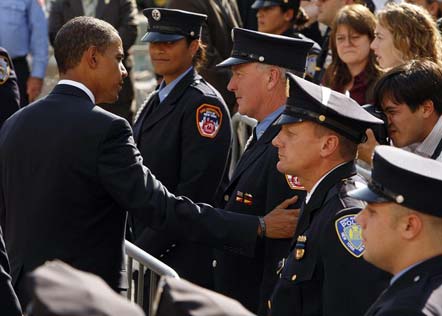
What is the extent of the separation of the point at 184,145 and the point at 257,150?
2.73 ft

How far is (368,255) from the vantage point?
132 inches

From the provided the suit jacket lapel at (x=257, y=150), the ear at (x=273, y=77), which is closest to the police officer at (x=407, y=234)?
the suit jacket lapel at (x=257, y=150)

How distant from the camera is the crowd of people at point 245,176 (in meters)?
3.40

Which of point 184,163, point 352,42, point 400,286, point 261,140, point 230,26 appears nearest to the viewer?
point 400,286

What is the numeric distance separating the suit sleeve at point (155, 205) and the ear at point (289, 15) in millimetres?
3632

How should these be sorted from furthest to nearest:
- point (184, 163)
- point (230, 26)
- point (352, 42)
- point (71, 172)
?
point (230, 26)
point (352, 42)
point (184, 163)
point (71, 172)

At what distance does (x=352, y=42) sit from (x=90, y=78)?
2.69 m

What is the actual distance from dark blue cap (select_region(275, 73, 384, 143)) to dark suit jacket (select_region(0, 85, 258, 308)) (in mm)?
679

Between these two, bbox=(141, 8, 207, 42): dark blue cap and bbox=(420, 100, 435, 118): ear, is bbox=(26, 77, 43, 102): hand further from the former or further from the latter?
bbox=(420, 100, 435, 118): ear

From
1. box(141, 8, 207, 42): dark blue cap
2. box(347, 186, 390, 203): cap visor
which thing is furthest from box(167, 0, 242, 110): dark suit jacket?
box(347, 186, 390, 203): cap visor

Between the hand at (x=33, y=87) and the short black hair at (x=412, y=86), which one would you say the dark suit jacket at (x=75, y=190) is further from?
the hand at (x=33, y=87)

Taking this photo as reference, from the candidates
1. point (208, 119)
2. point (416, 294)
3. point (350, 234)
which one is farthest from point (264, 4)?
point (416, 294)

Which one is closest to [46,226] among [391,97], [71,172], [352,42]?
[71,172]

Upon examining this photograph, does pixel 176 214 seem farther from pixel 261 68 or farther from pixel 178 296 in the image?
pixel 178 296
